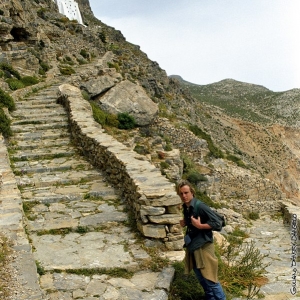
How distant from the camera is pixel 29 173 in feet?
28.0

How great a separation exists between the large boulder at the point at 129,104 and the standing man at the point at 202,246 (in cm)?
1211

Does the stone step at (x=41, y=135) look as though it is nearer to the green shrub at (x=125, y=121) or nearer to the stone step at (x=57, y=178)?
the stone step at (x=57, y=178)

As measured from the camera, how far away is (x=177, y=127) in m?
19.9

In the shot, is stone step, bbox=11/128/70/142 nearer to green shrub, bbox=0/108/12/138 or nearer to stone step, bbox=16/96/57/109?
green shrub, bbox=0/108/12/138

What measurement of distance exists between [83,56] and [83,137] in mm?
23183

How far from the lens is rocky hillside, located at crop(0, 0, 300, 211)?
57.3 feet

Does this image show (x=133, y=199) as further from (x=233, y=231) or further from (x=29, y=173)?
(x=233, y=231)

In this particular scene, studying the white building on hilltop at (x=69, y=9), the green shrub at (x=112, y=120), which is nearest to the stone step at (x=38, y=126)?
the green shrub at (x=112, y=120)

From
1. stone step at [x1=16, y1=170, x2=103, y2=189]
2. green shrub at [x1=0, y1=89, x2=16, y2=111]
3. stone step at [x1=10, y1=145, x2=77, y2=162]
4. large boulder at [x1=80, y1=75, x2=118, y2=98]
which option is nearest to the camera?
stone step at [x1=16, y1=170, x2=103, y2=189]

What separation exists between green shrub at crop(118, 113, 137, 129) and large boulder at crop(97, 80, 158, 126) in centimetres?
41

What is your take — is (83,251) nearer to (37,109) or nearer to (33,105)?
(37,109)

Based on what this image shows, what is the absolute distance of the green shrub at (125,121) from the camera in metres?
15.7

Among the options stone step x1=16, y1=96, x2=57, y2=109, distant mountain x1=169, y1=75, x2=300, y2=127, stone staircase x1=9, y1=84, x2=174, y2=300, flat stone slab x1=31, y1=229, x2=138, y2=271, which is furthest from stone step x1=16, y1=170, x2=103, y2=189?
distant mountain x1=169, y1=75, x2=300, y2=127

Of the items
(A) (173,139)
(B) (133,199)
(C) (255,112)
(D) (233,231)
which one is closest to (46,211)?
(B) (133,199)
